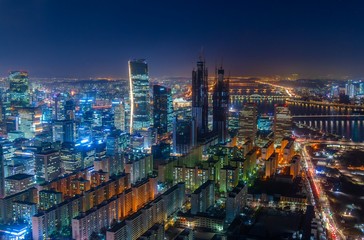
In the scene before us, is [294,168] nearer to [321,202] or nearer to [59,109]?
[321,202]

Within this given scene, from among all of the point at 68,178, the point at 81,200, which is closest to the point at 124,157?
the point at 68,178

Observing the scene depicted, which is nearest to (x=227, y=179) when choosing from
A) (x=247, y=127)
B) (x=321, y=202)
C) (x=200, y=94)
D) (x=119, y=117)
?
(x=321, y=202)

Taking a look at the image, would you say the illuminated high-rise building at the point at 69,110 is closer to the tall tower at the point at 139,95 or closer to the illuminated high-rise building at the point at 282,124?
the tall tower at the point at 139,95

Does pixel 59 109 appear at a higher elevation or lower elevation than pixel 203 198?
higher

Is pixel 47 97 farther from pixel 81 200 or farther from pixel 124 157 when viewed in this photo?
pixel 81 200

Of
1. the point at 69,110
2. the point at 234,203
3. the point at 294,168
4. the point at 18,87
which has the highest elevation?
the point at 18,87

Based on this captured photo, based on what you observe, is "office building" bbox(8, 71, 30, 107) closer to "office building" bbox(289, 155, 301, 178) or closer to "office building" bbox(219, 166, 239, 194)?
"office building" bbox(219, 166, 239, 194)
